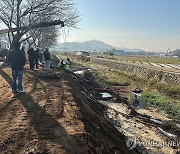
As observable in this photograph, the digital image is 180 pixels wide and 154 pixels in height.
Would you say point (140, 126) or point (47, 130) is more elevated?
point (47, 130)

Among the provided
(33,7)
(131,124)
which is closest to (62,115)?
(131,124)

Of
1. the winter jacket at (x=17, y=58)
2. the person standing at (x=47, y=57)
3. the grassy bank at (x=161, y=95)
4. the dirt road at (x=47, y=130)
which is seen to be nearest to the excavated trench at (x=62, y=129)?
the dirt road at (x=47, y=130)

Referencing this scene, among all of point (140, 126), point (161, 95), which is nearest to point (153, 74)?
point (161, 95)

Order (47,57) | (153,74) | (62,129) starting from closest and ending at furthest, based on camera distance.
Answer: (62,129) → (47,57) → (153,74)

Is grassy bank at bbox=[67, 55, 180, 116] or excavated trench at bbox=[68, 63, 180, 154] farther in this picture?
grassy bank at bbox=[67, 55, 180, 116]

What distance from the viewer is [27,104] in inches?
315

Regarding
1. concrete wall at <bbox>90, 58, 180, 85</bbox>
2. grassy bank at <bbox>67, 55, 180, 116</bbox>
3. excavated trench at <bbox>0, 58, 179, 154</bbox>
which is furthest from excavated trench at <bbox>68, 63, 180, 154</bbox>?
concrete wall at <bbox>90, 58, 180, 85</bbox>

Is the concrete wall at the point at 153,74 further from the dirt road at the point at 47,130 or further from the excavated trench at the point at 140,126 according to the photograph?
the dirt road at the point at 47,130

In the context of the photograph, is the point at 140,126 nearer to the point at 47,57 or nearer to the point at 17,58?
the point at 17,58

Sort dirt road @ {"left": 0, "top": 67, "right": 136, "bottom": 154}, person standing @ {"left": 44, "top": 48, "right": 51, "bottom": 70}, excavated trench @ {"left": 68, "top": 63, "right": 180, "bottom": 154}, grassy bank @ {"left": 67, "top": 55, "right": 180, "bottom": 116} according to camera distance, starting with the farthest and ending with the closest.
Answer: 1. person standing @ {"left": 44, "top": 48, "right": 51, "bottom": 70}
2. grassy bank @ {"left": 67, "top": 55, "right": 180, "bottom": 116}
3. excavated trench @ {"left": 68, "top": 63, "right": 180, "bottom": 154}
4. dirt road @ {"left": 0, "top": 67, "right": 136, "bottom": 154}

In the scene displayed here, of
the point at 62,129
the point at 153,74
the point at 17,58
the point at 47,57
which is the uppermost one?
the point at 17,58

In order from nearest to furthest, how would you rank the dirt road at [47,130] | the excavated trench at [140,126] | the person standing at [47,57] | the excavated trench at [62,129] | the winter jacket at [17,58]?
the dirt road at [47,130] → the excavated trench at [62,129] → the excavated trench at [140,126] → the winter jacket at [17,58] → the person standing at [47,57]

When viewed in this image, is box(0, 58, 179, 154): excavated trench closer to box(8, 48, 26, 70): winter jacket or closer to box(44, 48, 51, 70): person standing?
box(8, 48, 26, 70): winter jacket

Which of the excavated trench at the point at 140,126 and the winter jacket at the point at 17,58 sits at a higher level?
the winter jacket at the point at 17,58
